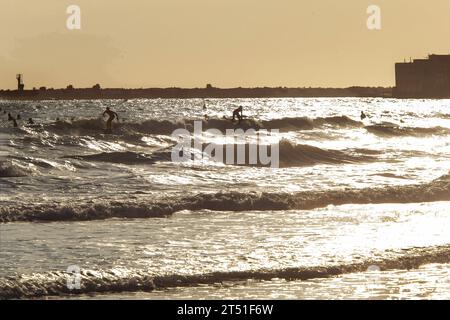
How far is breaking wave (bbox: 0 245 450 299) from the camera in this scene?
1219 cm

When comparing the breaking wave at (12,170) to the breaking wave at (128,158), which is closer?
the breaking wave at (12,170)

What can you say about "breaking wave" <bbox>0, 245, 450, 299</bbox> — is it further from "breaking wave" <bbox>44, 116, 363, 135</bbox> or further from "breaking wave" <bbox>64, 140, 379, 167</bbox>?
"breaking wave" <bbox>44, 116, 363, 135</bbox>

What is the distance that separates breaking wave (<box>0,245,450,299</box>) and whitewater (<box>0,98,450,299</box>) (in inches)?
0.9

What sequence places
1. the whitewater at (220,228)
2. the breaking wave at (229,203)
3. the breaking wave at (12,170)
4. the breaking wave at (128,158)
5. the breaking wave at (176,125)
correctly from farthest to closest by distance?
the breaking wave at (176,125)
the breaking wave at (128,158)
the breaking wave at (12,170)
the breaking wave at (229,203)
the whitewater at (220,228)

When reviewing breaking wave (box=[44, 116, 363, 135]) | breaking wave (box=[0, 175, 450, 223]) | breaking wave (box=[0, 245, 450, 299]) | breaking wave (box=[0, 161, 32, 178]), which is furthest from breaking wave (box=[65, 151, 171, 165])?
breaking wave (box=[0, 245, 450, 299])

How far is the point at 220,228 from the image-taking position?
18172 millimetres

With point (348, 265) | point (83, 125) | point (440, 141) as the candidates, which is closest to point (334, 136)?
point (440, 141)

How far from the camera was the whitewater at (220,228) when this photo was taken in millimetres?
12695

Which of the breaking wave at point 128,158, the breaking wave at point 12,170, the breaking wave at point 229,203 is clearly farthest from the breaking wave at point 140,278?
the breaking wave at point 128,158

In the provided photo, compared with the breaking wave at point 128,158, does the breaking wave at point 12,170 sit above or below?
above

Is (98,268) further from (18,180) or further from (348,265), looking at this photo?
(18,180)

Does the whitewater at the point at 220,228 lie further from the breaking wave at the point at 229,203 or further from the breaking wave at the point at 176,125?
the breaking wave at the point at 176,125

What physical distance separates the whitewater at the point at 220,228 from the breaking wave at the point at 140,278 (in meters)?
0.02
